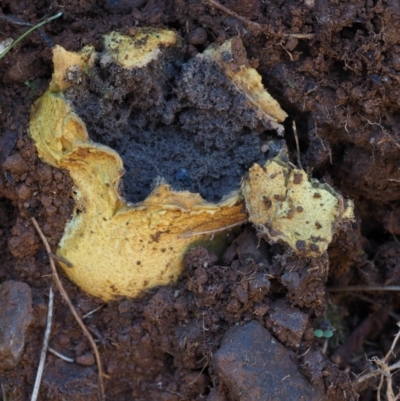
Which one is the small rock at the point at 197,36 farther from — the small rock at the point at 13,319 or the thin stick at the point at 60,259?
the small rock at the point at 13,319

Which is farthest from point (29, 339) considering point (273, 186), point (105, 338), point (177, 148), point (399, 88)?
point (399, 88)

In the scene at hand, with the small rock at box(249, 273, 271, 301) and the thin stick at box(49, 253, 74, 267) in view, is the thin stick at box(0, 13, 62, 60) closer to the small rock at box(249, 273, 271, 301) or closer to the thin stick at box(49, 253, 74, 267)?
the thin stick at box(49, 253, 74, 267)

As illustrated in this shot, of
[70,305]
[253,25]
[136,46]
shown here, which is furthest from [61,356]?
[253,25]

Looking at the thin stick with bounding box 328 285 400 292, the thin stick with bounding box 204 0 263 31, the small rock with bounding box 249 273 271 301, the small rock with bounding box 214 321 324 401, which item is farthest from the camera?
the thin stick with bounding box 328 285 400 292

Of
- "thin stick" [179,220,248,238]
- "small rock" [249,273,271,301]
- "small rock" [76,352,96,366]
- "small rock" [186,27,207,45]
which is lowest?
"small rock" [76,352,96,366]

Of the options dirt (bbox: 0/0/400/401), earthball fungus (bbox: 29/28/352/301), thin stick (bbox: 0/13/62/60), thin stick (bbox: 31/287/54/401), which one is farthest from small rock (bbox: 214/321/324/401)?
thin stick (bbox: 0/13/62/60)

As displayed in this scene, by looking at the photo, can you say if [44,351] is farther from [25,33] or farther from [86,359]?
[25,33]

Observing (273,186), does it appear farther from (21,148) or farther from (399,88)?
(21,148)
